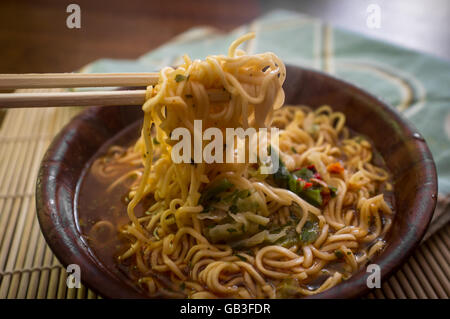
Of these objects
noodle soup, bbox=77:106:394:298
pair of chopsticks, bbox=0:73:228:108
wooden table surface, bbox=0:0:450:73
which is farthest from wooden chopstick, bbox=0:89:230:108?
wooden table surface, bbox=0:0:450:73

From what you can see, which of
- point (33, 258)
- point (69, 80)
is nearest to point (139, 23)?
point (69, 80)

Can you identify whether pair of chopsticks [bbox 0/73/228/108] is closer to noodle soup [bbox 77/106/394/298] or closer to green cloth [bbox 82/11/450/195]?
noodle soup [bbox 77/106/394/298]

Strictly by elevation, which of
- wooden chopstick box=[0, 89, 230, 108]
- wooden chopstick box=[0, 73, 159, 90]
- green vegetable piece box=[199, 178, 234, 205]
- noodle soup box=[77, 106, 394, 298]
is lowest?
noodle soup box=[77, 106, 394, 298]

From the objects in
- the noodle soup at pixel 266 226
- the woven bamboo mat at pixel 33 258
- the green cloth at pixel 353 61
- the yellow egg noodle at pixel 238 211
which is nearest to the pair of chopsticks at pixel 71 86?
the yellow egg noodle at pixel 238 211

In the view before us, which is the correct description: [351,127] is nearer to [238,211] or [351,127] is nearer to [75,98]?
[238,211]

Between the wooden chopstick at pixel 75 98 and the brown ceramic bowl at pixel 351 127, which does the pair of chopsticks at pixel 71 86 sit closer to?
the wooden chopstick at pixel 75 98
